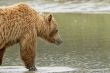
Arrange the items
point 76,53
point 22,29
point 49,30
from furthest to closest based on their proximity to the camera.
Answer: point 76,53
point 49,30
point 22,29

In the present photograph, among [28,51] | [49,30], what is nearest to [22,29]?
[28,51]

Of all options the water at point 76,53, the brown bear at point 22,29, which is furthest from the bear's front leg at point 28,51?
the water at point 76,53

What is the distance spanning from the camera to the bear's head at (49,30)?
11703mm

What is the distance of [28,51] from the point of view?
11281mm

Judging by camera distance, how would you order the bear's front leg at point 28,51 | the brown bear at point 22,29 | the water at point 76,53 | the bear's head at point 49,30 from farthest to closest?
the water at point 76,53 < the bear's head at point 49,30 < the bear's front leg at point 28,51 < the brown bear at point 22,29

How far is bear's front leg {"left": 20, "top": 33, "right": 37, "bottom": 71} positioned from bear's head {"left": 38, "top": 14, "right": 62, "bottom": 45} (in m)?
0.48

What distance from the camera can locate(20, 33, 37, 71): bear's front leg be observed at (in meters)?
11.2

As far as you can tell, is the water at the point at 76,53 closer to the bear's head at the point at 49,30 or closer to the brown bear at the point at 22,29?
the brown bear at the point at 22,29

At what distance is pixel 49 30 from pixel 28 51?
841mm

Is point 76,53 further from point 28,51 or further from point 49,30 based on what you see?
point 28,51

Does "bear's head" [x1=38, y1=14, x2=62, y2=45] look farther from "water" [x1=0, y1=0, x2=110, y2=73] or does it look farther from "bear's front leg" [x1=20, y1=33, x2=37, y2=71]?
"water" [x1=0, y1=0, x2=110, y2=73]

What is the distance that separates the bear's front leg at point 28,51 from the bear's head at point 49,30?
0.48m

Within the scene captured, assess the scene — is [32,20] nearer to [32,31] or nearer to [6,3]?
[32,31]

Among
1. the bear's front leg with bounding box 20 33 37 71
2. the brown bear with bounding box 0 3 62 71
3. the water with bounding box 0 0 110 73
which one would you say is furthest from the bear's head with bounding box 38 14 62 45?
the water with bounding box 0 0 110 73
